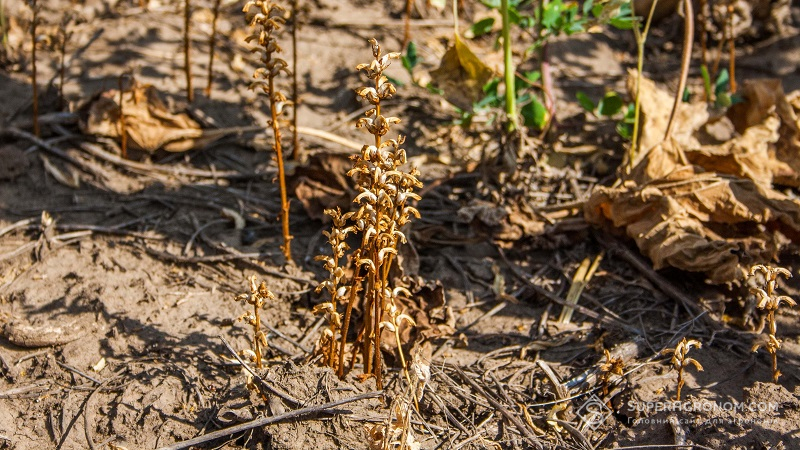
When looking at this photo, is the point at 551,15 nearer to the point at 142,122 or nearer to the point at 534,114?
the point at 534,114

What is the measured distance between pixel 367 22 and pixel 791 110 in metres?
2.70

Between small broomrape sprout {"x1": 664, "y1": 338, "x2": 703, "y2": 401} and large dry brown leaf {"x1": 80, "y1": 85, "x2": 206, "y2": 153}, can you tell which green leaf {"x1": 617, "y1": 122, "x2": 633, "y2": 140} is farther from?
large dry brown leaf {"x1": 80, "y1": 85, "x2": 206, "y2": 153}

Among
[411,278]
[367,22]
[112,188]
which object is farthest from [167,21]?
[411,278]

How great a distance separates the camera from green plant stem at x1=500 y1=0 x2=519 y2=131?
369 cm

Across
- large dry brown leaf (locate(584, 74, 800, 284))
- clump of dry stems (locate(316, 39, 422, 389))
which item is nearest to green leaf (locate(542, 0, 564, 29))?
large dry brown leaf (locate(584, 74, 800, 284))

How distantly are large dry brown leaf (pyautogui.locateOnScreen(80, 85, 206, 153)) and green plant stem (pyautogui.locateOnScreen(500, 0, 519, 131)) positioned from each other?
65.7 inches

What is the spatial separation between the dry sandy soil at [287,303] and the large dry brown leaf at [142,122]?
90 millimetres

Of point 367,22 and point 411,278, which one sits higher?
point 367,22

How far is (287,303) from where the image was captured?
3.21m

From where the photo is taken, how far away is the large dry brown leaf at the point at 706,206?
3207 mm

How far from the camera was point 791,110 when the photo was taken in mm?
3865

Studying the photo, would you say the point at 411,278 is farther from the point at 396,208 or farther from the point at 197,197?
the point at 197,197

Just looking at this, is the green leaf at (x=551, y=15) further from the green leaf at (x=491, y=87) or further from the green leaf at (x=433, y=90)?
the green leaf at (x=433, y=90)

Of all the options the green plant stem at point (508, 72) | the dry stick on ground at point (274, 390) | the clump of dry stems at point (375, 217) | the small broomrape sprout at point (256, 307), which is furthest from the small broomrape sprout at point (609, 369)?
the green plant stem at point (508, 72)
